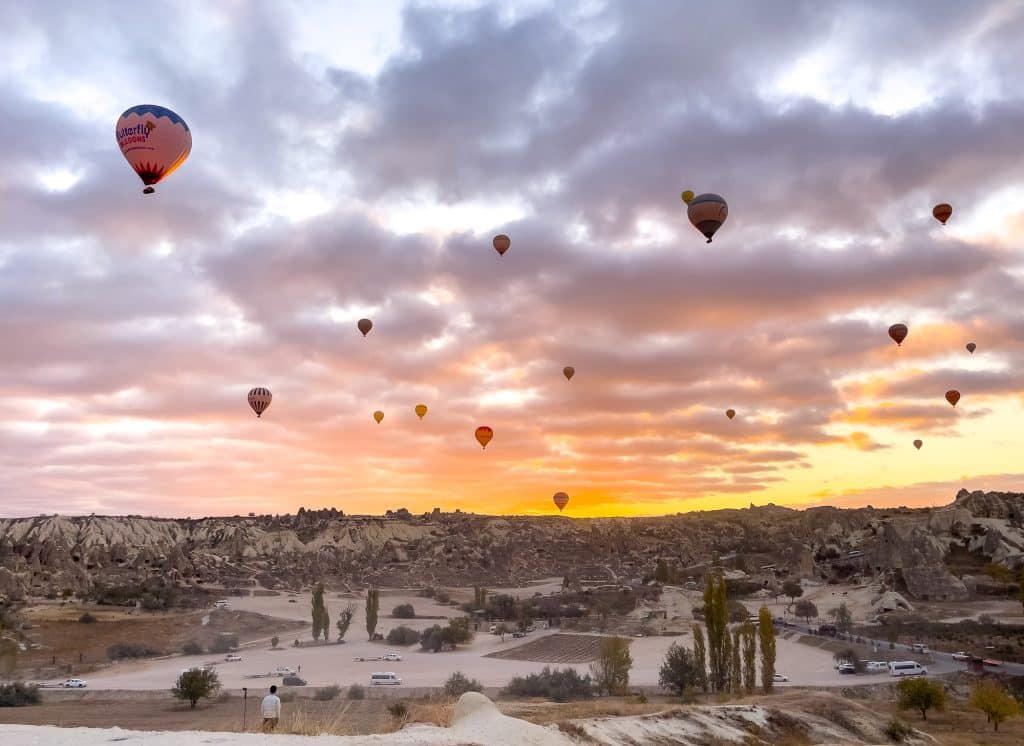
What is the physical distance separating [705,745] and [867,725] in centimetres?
932

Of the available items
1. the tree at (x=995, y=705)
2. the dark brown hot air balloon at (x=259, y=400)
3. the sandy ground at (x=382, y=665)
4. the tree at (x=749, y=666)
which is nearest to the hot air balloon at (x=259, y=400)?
the dark brown hot air balloon at (x=259, y=400)

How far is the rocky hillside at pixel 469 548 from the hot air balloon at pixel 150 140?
73327 mm

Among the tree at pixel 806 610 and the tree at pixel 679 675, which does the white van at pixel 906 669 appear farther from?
the tree at pixel 806 610

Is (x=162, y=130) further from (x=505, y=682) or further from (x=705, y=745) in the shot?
(x=505, y=682)

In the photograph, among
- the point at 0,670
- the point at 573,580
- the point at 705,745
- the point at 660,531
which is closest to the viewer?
the point at 705,745

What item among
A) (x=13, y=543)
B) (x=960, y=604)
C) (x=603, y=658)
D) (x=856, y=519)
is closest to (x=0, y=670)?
(x=603, y=658)

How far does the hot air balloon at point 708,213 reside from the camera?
41.6 meters

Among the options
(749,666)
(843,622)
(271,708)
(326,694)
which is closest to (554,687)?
(749,666)

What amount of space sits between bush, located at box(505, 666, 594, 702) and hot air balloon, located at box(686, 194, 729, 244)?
24.4 m

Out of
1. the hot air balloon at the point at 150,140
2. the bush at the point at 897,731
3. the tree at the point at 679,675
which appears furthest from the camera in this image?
the tree at the point at 679,675

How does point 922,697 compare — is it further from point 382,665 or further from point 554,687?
point 382,665

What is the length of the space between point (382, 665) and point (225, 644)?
59.3ft

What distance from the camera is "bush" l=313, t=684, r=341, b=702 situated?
40547 mm

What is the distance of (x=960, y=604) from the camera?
82.2 meters
